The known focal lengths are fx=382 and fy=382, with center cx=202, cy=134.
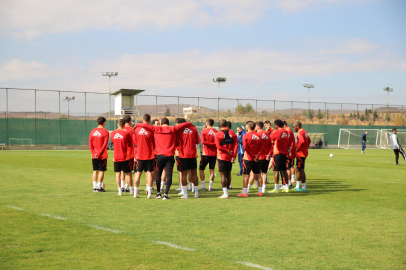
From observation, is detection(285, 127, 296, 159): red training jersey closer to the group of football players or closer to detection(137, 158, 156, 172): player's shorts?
the group of football players

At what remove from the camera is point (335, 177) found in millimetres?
Answer: 16172

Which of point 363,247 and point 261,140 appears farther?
point 261,140

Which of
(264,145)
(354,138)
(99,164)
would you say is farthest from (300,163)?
(354,138)

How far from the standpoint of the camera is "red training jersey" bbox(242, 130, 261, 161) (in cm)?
1045

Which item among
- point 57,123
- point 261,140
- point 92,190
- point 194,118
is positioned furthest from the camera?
point 194,118

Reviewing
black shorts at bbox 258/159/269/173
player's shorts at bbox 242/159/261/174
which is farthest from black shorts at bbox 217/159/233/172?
black shorts at bbox 258/159/269/173

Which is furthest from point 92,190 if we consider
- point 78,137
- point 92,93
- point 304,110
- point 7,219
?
point 304,110

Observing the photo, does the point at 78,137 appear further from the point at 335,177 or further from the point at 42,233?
the point at 42,233

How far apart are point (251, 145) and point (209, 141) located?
53.9 inches

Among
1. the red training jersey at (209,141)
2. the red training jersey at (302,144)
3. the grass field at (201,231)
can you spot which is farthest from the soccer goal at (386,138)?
the grass field at (201,231)

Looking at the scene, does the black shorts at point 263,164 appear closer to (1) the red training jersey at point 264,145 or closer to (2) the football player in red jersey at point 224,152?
(1) the red training jersey at point 264,145

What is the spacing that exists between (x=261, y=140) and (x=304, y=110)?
168 feet

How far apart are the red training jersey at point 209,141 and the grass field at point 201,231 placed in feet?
4.20

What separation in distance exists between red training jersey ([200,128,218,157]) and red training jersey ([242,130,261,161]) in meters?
1.04
